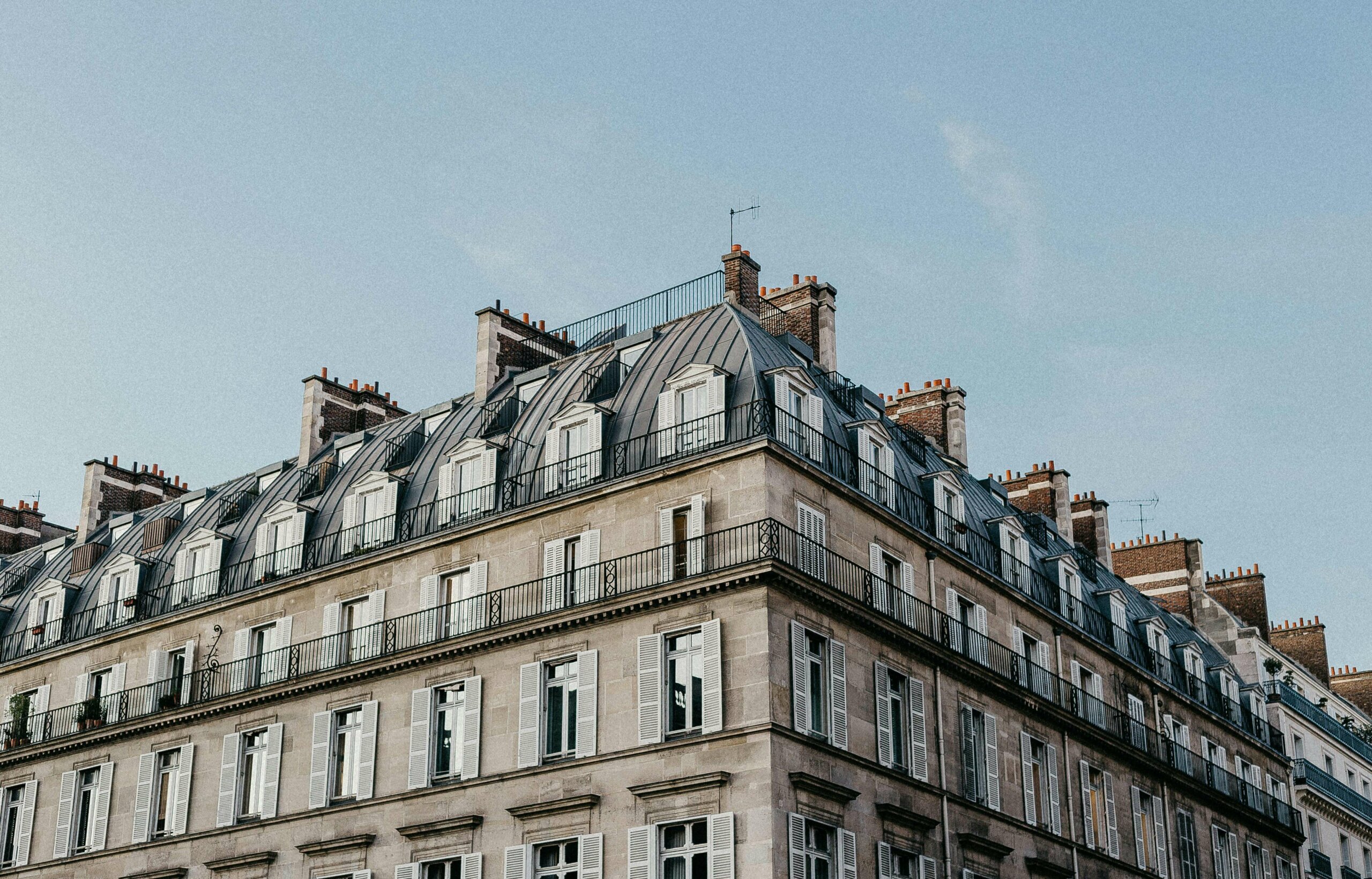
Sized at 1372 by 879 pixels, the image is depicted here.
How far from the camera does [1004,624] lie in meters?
41.2

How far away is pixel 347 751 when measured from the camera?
125 feet

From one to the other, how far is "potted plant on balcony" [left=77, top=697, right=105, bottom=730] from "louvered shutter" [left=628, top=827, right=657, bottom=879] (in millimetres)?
17792

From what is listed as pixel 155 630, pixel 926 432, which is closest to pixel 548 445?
pixel 155 630

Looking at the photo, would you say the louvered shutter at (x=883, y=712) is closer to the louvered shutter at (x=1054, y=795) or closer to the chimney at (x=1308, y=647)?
the louvered shutter at (x=1054, y=795)

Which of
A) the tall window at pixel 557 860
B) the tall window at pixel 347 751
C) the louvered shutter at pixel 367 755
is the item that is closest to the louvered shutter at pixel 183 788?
the tall window at pixel 347 751

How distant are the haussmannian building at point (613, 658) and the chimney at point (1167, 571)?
953cm

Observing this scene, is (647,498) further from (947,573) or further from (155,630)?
(155,630)

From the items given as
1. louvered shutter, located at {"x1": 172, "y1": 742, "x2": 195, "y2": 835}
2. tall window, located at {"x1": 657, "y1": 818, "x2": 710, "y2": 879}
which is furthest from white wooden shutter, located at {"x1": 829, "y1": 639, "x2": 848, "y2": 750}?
louvered shutter, located at {"x1": 172, "y1": 742, "x2": 195, "y2": 835}

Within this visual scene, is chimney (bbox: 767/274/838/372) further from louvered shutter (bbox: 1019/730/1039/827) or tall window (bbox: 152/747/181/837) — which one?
tall window (bbox: 152/747/181/837)

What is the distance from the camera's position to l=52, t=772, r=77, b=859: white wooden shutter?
1673 inches

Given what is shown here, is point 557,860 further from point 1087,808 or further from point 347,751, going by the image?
point 1087,808

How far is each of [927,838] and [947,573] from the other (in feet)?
22.2

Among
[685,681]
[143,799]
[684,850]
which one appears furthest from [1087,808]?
[143,799]

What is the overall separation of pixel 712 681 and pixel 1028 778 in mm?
11058
